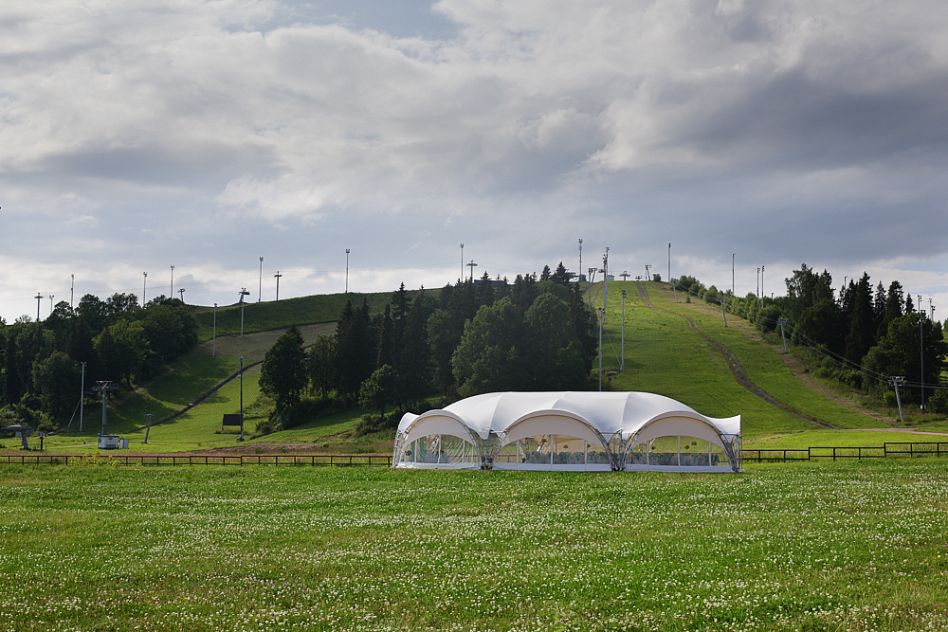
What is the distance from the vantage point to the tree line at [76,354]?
105 metres

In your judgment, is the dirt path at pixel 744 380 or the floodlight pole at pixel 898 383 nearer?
the floodlight pole at pixel 898 383

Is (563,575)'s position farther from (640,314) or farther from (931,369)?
(640,314)

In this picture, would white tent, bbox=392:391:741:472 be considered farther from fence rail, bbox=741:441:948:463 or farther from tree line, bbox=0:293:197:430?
tree line, bbox=0:293:197:430

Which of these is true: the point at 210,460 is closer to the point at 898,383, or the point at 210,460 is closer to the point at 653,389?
the point at 653,389

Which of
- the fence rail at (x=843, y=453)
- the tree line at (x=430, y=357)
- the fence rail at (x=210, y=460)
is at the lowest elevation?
the fence rail at (x=210, y=460)

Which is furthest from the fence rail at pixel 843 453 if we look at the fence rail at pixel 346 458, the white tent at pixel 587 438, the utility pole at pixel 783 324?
the utility pole at pixel 783 324

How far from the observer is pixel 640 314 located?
15150 centimetres

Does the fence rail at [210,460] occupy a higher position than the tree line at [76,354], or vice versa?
the tree line at [76,354]

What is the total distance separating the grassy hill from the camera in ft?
238

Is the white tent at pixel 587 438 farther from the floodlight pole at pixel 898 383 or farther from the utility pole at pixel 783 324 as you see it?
the utility pole at pixel 783 324

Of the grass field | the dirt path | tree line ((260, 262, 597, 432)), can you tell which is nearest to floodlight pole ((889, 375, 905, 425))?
the dirt path

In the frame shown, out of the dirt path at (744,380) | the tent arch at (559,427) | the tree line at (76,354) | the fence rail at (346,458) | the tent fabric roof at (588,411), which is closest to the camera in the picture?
the tent arch at (559,427)

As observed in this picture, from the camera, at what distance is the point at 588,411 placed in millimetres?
40594

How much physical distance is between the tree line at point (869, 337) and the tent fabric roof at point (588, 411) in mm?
54267
